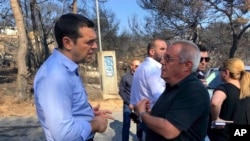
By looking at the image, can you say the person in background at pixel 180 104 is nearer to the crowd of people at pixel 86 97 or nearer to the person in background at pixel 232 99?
the crowd of people at pixel 86 97

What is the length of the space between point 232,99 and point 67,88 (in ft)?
7.44

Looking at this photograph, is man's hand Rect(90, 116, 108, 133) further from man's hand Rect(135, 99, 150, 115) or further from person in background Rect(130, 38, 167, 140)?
person in background Rect(130, 38, 167, 140)

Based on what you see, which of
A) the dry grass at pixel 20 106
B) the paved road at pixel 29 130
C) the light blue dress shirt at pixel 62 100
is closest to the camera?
the light blue dress shirt at pixel 62 100

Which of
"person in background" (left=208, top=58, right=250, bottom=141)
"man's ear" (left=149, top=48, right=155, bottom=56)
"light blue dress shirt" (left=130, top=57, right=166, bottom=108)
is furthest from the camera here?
"man's ear" (left=149, top=48, right=155, bottom=56)

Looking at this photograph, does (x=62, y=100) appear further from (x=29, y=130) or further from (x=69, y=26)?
(x=29, y=130)

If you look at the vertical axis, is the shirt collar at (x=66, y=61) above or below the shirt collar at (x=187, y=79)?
above

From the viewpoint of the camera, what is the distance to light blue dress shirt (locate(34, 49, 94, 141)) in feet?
7.64

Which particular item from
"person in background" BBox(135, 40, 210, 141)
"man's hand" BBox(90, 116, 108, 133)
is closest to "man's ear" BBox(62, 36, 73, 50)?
"man's hand" BBox(90, 116, 108, 133)

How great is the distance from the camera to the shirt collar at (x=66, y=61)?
8.29ft

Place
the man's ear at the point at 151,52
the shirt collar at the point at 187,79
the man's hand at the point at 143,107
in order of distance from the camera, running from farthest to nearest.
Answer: the man's ear at the point at 151,52 → the man's hand at the point at 143,107 → the shirt collar at the point at 187,79

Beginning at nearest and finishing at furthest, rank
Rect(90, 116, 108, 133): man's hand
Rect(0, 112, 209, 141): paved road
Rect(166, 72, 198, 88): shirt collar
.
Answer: Rect(90, 116, 108, 133): man's hand < Rect(166, 72, 198, 88): shirt collar < Rect(0, 112, 209, 141): paved road

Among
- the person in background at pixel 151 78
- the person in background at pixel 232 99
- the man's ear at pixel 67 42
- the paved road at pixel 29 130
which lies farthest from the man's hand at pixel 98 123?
the paved road at pixel 29 130

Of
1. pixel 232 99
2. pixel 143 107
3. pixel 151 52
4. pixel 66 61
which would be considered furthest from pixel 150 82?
pixel 66 61

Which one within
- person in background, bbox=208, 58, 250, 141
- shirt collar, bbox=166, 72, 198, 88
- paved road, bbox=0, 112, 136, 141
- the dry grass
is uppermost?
Answer: shirt collar, bbox=166, 72, 198, 88
